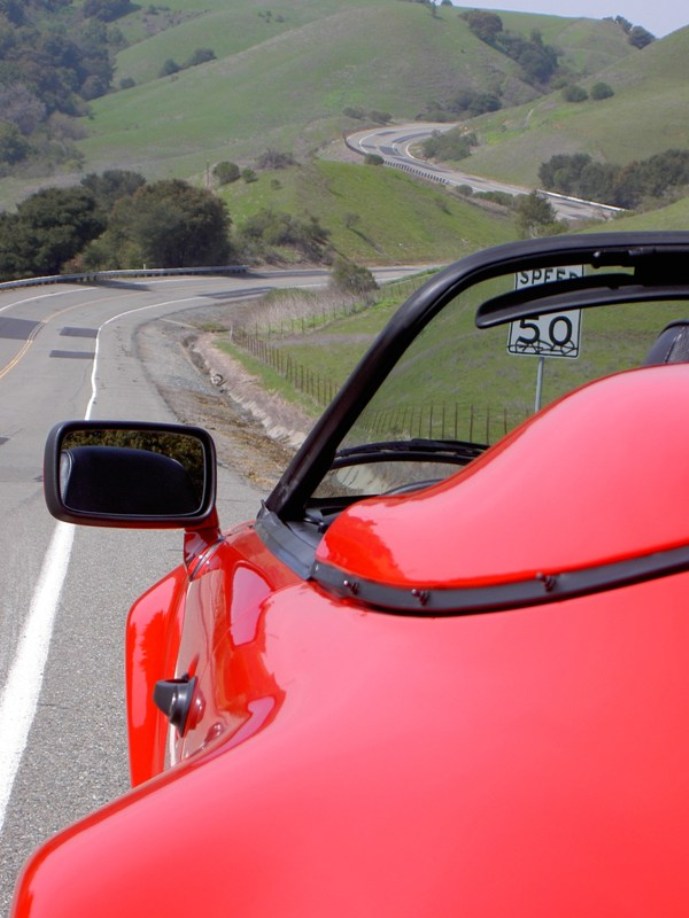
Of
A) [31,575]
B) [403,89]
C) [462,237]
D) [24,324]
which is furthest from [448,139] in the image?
[31,575]

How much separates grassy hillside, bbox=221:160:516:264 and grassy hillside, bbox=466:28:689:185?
12623 mm

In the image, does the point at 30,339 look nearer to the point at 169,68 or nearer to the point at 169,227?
the point at 169,227

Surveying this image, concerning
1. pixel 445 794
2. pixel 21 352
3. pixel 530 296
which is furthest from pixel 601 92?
pixel 445 794

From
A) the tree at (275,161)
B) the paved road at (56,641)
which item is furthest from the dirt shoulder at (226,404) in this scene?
the tree at (275,161)

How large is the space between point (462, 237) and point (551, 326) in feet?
291

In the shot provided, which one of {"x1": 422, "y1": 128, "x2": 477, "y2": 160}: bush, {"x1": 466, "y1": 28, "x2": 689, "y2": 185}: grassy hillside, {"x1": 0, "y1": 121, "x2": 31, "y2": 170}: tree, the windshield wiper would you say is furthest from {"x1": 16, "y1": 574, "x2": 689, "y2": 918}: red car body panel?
{"x1": 0, "y1": 121, "x2": 31, "y2": 170}: tree

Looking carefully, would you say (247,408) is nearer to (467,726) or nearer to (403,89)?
(467,726)

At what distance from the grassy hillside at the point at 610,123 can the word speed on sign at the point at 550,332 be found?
3889 inches

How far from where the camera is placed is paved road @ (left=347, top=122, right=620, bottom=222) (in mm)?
76625

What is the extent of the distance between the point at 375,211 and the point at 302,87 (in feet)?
285

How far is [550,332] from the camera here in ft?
7.32

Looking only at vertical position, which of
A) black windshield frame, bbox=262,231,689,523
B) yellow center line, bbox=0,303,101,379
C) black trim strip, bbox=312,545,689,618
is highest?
black windshield frame, bbox=262,231,689,523

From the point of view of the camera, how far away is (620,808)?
1.09m

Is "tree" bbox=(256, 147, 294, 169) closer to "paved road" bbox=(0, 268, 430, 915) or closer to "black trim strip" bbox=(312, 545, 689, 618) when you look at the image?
"paved road" bbox=(0, 268, 430, 915)
